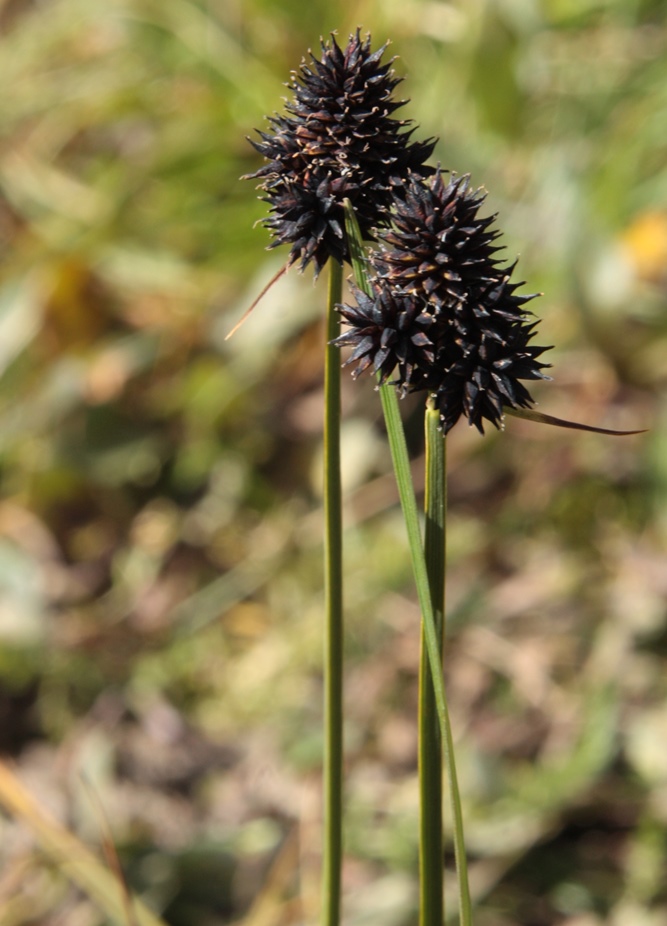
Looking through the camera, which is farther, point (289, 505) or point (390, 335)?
point (289, 505)

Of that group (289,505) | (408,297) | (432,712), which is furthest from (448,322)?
(289,505)

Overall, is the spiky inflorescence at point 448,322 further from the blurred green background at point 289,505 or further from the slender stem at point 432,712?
the blurred green background at point 289,505

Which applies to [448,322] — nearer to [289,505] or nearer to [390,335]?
[390,335]

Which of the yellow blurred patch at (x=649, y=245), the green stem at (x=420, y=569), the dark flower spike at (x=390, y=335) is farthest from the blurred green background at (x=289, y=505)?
the dark flower spike at (x=390, y=335)

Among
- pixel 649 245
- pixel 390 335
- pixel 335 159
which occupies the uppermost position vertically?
pixel 649 245

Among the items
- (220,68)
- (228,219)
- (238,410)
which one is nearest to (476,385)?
(238,410)

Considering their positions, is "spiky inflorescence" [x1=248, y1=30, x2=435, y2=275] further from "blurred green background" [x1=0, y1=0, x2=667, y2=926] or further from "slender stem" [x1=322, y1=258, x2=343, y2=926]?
"blurred green background" [x1=0, y1=0, x2=667, y2=926]

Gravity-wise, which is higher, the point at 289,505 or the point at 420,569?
the point at 289,505
